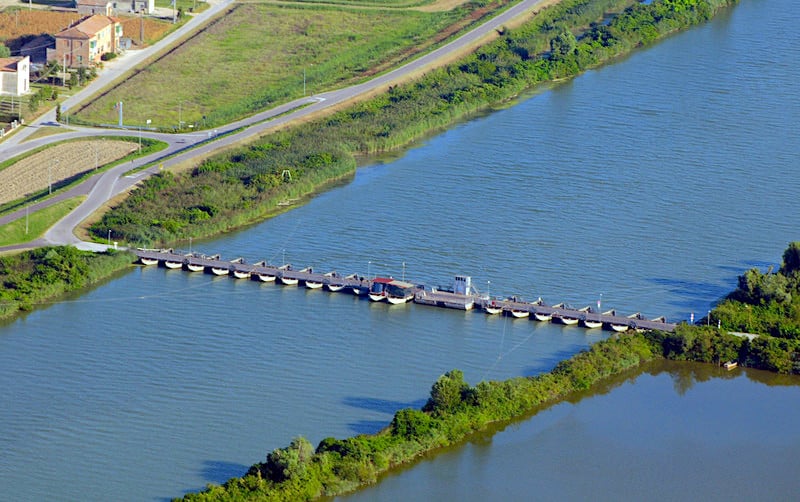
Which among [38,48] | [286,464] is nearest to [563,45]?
[38,48]

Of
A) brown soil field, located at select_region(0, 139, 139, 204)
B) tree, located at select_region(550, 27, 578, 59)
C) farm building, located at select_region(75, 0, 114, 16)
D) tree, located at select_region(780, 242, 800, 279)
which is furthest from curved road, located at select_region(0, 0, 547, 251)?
tree, located at select_region(780, 242, 800, 279)

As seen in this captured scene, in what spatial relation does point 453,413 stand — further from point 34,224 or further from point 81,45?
point 81,45

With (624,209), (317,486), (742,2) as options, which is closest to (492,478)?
(317,486)

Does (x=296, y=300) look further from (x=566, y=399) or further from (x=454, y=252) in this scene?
(x=566, y=399)

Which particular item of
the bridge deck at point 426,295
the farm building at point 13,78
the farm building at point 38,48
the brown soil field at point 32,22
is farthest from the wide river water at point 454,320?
the brown soil field at point 32,22

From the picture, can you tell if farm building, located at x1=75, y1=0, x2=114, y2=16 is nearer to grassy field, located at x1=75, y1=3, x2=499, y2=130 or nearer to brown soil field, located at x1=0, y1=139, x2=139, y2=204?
grassy field, located at x1=75, y1=3, x2=499, y2=130
